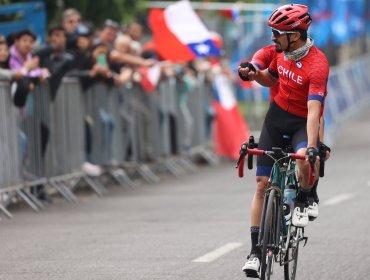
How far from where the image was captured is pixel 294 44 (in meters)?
8.91

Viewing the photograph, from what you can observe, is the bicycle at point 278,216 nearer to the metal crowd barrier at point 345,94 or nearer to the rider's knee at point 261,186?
the rider's knee at point 261,186

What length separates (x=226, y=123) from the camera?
72.7ft

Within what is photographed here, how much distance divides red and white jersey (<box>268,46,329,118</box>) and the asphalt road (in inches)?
53.7

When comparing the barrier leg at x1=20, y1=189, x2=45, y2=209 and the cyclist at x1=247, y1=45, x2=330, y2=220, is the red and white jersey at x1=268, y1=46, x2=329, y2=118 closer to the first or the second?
the cyclist at x1=247, y1=45, x2=330, y2=220

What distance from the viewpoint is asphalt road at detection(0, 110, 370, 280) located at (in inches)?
397

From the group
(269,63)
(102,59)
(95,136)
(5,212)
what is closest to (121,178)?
(95,136)

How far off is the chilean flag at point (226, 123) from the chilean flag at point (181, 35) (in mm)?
2857

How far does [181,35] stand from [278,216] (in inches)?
429

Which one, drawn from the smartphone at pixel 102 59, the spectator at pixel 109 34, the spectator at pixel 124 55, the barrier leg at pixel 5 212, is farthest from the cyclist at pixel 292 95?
the spectator at pixel 109 34

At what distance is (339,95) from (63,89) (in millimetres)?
15034

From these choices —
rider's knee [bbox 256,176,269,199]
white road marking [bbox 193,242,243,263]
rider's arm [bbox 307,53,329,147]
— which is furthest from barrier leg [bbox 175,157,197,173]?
rider's arm [bbox 307,53,329,147]

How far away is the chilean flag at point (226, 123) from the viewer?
72.2ft

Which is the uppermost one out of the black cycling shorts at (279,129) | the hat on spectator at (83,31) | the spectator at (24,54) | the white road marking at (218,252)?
the black cycling shorts at (279,129)

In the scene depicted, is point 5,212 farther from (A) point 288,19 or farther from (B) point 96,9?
(B) point 96,9
